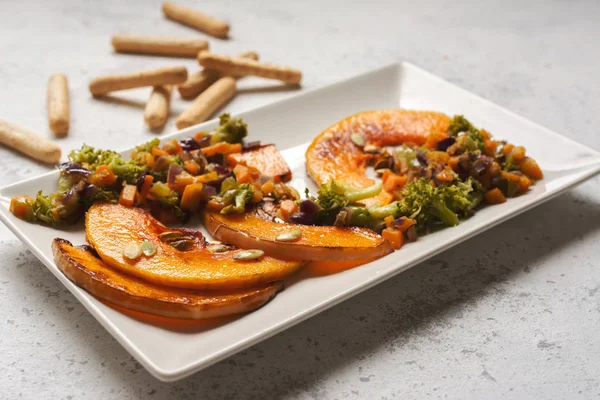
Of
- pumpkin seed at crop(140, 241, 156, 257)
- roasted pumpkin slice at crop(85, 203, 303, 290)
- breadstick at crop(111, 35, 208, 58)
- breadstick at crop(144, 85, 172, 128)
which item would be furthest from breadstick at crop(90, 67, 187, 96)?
pumpkin seed at crop(140, 241, 156, 257)

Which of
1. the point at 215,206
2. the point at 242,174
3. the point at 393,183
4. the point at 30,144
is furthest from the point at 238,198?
the point at 30,144

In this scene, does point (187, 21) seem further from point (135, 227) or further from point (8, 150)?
point (135, 227)

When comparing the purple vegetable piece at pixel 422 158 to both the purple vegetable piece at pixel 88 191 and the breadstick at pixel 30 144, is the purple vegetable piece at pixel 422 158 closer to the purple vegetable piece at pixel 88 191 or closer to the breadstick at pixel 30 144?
the purple vegetable piece at pixel 88 191

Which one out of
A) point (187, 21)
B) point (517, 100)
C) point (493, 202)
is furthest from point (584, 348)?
point (187, 21)

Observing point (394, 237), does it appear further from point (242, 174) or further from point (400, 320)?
point (242, 174)

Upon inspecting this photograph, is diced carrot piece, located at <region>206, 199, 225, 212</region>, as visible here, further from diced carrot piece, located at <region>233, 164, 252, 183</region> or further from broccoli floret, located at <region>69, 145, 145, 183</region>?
broccoli floret, located at <region>69, 145, 145, 183</region>

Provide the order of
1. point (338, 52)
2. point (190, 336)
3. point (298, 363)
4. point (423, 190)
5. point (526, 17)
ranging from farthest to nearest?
point (526, 17)
point (338, 52)
point (423, 190)
point (298, 363)
point (190, 336)
